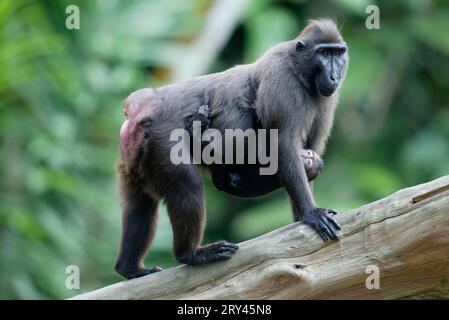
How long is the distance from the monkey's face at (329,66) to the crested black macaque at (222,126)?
13mm

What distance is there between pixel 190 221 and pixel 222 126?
132cm

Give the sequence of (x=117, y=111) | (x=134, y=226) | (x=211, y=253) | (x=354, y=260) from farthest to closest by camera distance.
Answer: (x=117, y=111) → (x=134, y=226) → (x=211, y=253) → (x=354, y=260)

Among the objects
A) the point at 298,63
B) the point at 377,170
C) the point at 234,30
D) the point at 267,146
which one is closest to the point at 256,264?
the point at 267,146

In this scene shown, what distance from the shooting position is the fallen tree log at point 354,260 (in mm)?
9125

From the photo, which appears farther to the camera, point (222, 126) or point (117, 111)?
point (117, 111)

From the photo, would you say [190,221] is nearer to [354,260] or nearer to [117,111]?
[354,260]

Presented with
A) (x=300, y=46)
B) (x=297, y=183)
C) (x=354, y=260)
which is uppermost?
(x=300, y=46)

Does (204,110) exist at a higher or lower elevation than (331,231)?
higher

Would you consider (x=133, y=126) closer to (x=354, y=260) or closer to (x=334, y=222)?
(x=334, y=222)

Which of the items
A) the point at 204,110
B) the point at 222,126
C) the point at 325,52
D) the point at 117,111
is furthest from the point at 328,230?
the point at 117,111

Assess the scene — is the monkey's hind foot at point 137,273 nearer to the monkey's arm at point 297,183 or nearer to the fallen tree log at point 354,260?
the fallen tree log at point 354,260

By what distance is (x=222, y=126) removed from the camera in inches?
410

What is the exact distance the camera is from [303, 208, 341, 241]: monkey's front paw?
949 cm

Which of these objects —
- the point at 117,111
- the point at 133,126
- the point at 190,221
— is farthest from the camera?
the point at 117,111
